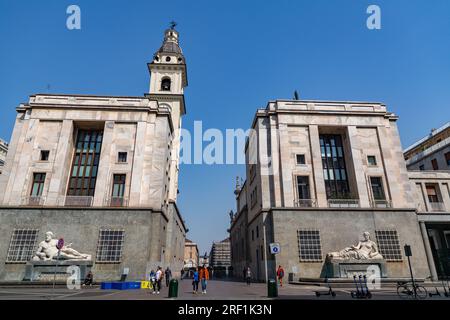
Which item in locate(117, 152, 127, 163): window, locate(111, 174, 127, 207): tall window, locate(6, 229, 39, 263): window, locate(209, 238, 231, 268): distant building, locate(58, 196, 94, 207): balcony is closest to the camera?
locate(6, 229, 39, 263): window

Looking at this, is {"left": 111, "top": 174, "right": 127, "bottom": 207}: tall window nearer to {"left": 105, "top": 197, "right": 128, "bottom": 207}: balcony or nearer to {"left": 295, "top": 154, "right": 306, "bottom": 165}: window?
{"left": 105, "top": 197, "right": 128, "bottom": 207}: balcony

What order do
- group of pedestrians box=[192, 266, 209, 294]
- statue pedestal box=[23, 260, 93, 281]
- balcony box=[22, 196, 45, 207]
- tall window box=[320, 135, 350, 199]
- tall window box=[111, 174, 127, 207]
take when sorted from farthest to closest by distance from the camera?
tall window box=[320, 135, 350, 199], tall window box=[111, 174, 127, 207], balcony box=[22, 196, 45, 207], statue pedestal box=[23, 260, 93, 281], group of pedestrians box=[192, 266, 209, 294]

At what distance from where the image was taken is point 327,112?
30.2 m

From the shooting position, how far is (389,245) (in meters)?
25.2

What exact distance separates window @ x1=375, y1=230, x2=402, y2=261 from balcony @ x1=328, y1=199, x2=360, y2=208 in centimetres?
308

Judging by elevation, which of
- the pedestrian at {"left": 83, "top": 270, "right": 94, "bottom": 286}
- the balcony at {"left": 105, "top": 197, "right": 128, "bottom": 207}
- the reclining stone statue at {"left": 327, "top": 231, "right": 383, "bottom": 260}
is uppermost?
the balcony at {"left": 105, "top": 197, "right": 128, "bottom": 207}

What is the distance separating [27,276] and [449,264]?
3828cm

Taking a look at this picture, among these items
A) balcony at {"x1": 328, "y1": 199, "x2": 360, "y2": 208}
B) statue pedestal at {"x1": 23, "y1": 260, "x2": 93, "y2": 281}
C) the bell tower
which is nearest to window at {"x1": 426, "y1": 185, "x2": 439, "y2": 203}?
balcony at {"x1": 328, "y1": 199, "x2": 360, "y2": 208}

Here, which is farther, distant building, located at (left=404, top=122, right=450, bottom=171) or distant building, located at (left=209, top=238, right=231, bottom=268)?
distant building, located at (left=209, top=238, right=231, bottom=268)

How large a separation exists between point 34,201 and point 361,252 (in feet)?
98.5

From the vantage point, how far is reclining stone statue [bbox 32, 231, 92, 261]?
22.1 meters

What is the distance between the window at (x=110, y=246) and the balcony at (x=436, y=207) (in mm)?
33101

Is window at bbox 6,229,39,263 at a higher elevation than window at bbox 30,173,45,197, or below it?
below

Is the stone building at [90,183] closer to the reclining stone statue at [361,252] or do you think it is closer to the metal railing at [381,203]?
the reclining stone statue at [361,252]
